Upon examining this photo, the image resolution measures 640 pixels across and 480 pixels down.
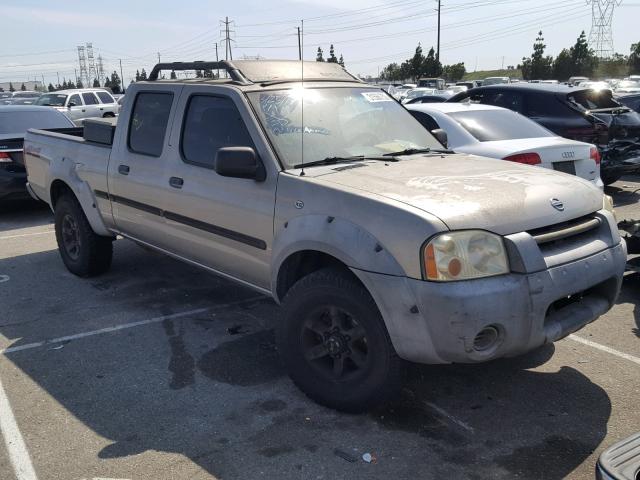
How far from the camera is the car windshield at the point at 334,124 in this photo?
4.10 metres

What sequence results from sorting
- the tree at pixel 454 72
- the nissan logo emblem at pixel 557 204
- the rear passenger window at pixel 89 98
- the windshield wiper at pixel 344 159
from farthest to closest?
the tree at pixel 454 72
the rear passenger window at pixel 89 98
the windshield wiper at pixel 344 159
the nissan logo emblem at pixel 557 204

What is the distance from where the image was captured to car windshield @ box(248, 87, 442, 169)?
410 cm

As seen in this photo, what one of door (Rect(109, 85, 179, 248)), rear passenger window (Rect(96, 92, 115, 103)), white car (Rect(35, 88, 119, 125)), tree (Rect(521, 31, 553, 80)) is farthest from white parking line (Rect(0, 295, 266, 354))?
tree (Rect(521, 31, 553, 80))

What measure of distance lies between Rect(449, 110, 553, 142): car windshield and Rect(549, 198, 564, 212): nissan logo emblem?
Result: 370 centimetres

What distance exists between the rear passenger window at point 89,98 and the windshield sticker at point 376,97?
800 inches

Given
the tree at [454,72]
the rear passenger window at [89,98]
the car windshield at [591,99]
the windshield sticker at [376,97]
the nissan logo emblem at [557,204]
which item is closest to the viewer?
the nissan logo emblem at [557,204]

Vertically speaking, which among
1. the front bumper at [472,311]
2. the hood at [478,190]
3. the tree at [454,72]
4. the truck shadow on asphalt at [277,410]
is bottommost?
the truck shadow on asphalt at [277,410]

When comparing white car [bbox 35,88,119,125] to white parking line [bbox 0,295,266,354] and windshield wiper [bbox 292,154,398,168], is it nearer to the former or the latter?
white parking line [bbox 0,295,266,354]

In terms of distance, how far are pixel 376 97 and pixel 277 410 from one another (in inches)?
100

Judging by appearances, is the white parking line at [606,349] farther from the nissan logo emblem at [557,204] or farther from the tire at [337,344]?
the tire at [337,344]

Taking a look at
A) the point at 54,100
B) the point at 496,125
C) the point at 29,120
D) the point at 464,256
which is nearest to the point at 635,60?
the point at 54,100

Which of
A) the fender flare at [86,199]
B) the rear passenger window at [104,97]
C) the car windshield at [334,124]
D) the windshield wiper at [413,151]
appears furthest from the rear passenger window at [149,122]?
the rear passenger window at [104,97]

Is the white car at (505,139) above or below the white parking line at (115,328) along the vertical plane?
above

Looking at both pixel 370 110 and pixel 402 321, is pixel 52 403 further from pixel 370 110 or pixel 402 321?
pixel 370 110
